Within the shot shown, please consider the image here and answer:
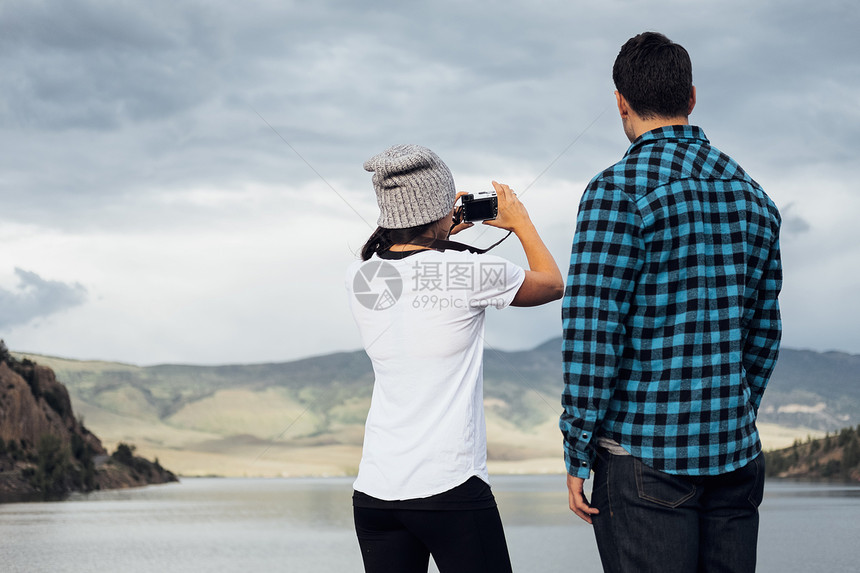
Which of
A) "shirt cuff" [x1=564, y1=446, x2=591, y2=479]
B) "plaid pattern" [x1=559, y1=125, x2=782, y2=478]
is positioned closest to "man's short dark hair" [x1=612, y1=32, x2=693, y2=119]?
"plaid pattern" [x1=559, y1=125, x2=782, y2=478]

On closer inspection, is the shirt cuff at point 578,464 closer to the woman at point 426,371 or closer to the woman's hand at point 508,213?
the woman at point 426,371

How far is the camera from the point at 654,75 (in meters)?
2.70

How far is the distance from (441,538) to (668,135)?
1311 millimetres

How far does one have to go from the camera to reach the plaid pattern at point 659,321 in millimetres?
2488

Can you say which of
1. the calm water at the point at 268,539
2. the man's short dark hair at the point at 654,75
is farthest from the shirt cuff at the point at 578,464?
the calm water at the point at 268,539

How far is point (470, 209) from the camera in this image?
291 cm

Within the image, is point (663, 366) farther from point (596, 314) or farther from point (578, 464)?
point (578, 464)

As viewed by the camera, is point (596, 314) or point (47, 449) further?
point (47, 449)

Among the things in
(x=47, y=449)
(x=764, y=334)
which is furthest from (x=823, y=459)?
(x=764, y=334)

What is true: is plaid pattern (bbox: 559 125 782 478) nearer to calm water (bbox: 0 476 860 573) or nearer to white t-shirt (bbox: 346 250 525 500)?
white t-shirt (bbox: 346 250 525 500)

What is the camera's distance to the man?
8.15 feet

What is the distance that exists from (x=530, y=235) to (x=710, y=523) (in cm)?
97

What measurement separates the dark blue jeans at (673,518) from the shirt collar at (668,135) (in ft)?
2.95

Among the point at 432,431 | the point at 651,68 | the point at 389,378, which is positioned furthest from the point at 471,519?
the point at 651,68
